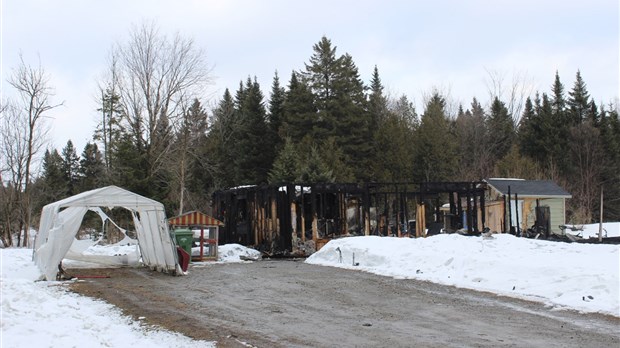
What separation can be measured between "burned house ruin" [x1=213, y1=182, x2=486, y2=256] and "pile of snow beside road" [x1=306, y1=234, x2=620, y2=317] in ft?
13.9

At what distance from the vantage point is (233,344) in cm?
705

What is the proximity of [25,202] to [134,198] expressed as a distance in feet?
78.5

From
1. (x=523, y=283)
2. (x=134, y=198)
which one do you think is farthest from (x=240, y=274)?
(x=523, y=283)

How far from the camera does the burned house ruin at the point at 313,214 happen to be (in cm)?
2423

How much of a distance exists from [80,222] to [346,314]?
10220 millimetres

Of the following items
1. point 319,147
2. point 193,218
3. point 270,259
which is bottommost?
point 270,259

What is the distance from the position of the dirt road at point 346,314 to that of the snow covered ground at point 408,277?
59cm

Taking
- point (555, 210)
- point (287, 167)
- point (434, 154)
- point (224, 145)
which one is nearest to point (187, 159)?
point (287, 167)

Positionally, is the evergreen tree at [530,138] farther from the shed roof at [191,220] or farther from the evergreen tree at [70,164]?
the evergreen tree at [70,164]

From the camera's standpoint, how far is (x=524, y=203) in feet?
98.3

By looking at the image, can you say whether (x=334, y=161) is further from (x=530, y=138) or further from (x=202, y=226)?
(x=530, y=138)

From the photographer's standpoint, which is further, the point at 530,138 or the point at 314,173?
the point at 530,138

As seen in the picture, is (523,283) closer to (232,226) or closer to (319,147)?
(232,226)

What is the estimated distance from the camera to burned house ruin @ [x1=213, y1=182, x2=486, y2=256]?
24.2 meters
